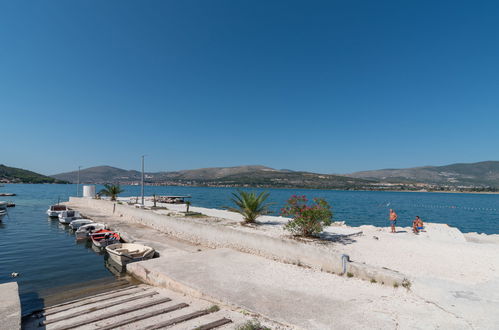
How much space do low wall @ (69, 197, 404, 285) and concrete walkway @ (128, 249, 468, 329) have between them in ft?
1.03

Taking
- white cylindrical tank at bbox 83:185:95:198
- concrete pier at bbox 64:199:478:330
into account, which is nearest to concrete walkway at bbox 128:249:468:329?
concrete pier at bbox 64:199:478:330

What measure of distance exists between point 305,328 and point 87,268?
11116 millimetres

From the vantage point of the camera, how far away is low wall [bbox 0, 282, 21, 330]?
486 cm

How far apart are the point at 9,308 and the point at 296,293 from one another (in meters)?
6.34

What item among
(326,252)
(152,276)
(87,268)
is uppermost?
(326,252)

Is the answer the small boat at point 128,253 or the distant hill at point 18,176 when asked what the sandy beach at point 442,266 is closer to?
the small boat at point 128,253

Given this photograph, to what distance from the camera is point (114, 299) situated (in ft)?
23.6

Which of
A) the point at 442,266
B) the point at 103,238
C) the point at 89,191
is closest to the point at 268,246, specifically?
the point at 442,266

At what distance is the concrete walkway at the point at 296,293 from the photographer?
5.08 m

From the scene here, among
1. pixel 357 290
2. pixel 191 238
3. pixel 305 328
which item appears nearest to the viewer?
pixel 305 328

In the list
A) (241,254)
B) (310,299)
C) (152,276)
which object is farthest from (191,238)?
(310,299)

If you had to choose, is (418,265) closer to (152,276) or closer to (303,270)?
(303,270)

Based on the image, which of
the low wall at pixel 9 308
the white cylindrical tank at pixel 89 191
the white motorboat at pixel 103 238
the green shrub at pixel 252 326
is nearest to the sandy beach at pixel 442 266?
the green shrub at pixel 252 326

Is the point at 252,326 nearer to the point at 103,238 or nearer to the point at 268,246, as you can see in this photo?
the point at 268,246
